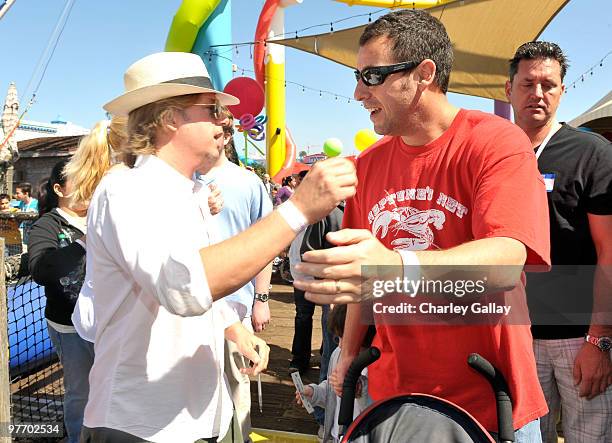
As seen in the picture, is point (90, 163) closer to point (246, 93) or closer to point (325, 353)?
point (325, 353)

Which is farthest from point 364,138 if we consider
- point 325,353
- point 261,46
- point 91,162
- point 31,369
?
point 91,162

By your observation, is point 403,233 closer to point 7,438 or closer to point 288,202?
point 288,202

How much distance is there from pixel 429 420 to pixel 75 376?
2.44 metres

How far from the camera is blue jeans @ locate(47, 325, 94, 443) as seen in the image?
2.79 m

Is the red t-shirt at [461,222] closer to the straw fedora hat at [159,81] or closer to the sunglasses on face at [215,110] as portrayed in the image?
the sunglasses on face at [215,110]

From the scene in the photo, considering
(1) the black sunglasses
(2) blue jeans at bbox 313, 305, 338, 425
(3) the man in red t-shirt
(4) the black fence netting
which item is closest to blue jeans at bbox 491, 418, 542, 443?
(3) the man in red t-shirt

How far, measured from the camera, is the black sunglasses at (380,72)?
1.38 m

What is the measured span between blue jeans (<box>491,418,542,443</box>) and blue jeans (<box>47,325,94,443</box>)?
2.45 m

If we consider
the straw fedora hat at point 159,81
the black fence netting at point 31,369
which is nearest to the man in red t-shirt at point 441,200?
the straw fedora hat at point 159,81

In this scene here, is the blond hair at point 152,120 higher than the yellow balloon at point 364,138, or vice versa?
the yellow balloon at point 364,138

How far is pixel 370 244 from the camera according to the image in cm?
90

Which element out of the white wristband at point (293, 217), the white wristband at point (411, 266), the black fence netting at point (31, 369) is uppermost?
the white wristband at point (293, 217)

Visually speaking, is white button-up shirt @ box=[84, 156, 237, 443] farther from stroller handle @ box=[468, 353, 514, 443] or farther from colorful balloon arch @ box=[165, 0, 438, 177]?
colorful balloon arch @ box=[165, 0, 438, 177]

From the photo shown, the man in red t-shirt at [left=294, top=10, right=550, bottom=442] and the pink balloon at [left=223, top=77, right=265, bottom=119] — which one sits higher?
the pink balloon at [left=223, top=77, right=265, bottom=119]
